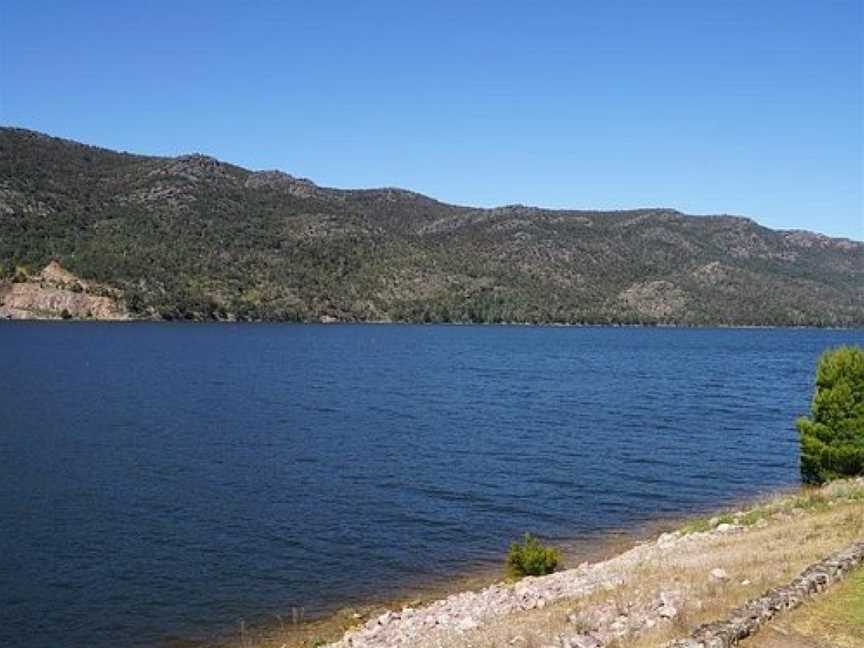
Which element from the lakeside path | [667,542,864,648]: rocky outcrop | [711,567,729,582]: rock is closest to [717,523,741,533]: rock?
the lakeside path

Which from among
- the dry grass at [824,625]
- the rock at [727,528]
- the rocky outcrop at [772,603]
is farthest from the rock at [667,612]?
the rock at [727,528]

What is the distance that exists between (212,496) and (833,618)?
31.5 m

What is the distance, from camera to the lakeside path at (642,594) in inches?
611

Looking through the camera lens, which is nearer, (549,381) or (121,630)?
(121,630)

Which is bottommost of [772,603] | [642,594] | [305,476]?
[305,476]

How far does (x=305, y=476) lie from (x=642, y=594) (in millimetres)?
30437

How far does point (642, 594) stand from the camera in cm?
1775

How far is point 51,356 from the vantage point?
121 m

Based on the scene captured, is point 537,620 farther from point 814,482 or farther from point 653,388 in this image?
point 653,388

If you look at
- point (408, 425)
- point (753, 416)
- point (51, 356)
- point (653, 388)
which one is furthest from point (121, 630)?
point (51, 356)

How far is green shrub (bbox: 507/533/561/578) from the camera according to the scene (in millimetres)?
27406

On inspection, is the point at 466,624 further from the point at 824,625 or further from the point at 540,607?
the point at 824,625

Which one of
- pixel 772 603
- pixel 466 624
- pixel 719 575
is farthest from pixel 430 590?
pixel 772 603

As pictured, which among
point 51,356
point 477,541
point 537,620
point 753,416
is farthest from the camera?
point 51,356
